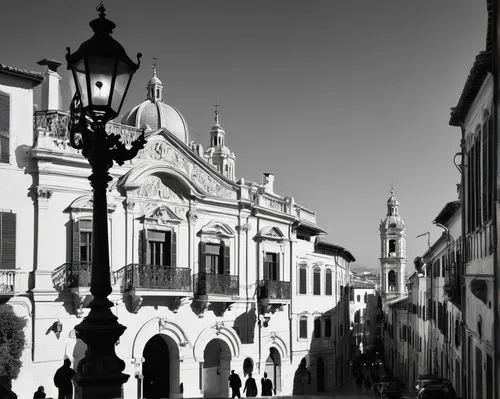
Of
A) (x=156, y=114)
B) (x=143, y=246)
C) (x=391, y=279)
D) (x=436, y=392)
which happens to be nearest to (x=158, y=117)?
(x=156, y=114)

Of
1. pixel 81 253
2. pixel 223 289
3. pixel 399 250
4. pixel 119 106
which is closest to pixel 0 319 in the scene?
pixel 81 253

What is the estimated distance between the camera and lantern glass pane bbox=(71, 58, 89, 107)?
629 cm

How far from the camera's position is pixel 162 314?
Result: 27.4m

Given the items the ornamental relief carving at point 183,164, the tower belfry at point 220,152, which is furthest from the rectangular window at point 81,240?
the tower belfry at point 220,152

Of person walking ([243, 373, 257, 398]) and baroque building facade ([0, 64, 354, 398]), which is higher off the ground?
baroque building facade ([0, 64, 354, 398])

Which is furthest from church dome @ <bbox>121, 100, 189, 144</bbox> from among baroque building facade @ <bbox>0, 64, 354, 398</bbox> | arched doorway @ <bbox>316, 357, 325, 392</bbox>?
arched doorway @ <bbox>316, 357, 325, 392</bbox>

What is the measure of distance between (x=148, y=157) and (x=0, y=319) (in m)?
8.56

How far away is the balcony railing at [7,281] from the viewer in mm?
21953

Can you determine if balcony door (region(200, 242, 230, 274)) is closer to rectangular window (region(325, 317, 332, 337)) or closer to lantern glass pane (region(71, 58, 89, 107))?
rectangular window (region(325, 317, 332, 337))

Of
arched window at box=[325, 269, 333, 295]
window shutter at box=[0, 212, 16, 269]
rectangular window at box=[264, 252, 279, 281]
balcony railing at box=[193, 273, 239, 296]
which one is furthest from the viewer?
arched window at box=[325, 269, 333, 295]

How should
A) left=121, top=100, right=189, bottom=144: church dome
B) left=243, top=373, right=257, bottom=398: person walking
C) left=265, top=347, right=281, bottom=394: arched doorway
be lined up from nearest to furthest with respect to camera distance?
left=243, top=373, right=257, bottom=398: person walking → left=265, top=347, right=281, bottom=394: arched doorway → left=121, top=100, right=189, bottom=144: church dome

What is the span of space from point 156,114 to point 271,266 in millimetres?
17371

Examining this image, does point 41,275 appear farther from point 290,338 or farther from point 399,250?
point 399,250

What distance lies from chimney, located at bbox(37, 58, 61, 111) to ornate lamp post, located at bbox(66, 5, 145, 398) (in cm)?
1895
